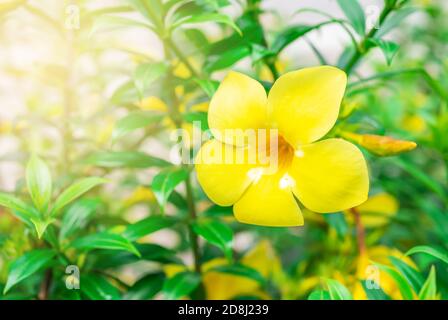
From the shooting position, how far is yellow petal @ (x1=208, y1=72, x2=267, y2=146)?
77cm

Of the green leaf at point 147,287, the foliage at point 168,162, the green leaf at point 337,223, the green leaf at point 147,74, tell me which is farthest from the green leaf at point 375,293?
the green leaf at point 147,74

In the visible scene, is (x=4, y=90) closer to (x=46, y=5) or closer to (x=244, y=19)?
(x=46, y=5)

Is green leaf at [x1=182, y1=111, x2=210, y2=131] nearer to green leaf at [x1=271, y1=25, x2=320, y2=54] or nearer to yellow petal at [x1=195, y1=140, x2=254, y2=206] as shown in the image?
yellow petal at [x1=195, y1=140, x2=254, y2=206]

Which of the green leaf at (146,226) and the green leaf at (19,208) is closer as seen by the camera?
the green leaf at (19,208)

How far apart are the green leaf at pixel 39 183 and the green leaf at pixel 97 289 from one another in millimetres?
156

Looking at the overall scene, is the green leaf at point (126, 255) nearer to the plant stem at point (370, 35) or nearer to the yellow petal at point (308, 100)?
the yellow petal at point (308, 100)

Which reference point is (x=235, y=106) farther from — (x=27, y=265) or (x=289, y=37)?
(x=27, y=265)

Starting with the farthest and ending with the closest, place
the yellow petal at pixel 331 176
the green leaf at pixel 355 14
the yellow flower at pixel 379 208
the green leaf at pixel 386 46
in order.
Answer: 1. the yellow flower at pixel 379 208
2. the green leaf at pixel 355 14
3. the green leaf at pixel 386 46
4. the yellow petal at pixel 331 176

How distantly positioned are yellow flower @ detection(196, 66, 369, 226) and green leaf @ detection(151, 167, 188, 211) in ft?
0.29

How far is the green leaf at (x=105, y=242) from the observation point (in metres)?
0.85

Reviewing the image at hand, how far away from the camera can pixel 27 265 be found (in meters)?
0.84

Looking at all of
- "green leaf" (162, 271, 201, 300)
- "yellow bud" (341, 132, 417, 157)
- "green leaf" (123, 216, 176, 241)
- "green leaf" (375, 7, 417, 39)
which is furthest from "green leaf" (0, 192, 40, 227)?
"green leaf" (375, 7, 417, 39)

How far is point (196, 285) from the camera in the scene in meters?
0.98

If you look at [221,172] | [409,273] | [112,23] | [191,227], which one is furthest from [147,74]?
[409,273]
